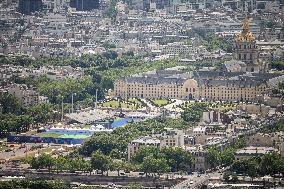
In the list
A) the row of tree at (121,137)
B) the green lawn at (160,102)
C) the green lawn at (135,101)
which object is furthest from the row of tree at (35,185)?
the green lawn at (135,101)

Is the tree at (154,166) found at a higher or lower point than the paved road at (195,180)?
higher

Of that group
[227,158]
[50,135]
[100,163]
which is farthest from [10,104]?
[227,158]

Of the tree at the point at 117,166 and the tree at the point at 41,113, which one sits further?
the tree at the point at 41,113

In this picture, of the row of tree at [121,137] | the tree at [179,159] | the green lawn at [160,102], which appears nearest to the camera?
the tree at [179,159]

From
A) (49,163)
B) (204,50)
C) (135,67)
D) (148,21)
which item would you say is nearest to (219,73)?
(135,67)

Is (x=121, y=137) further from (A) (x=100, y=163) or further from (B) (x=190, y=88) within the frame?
(B) (x=190, y=88)

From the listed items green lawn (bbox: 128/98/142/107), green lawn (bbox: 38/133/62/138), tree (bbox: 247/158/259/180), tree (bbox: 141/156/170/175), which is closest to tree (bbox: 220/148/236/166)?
tree (bbox: 247/158/259/180)

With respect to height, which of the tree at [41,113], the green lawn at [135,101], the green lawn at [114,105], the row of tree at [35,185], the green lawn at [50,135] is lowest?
the green lawn at [135,101]

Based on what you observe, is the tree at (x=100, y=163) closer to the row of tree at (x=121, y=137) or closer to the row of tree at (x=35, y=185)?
the row of tree at (x=121, y=137)

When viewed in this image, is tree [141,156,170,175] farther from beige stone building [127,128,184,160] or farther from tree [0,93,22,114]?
tree [0,93,22,114]
